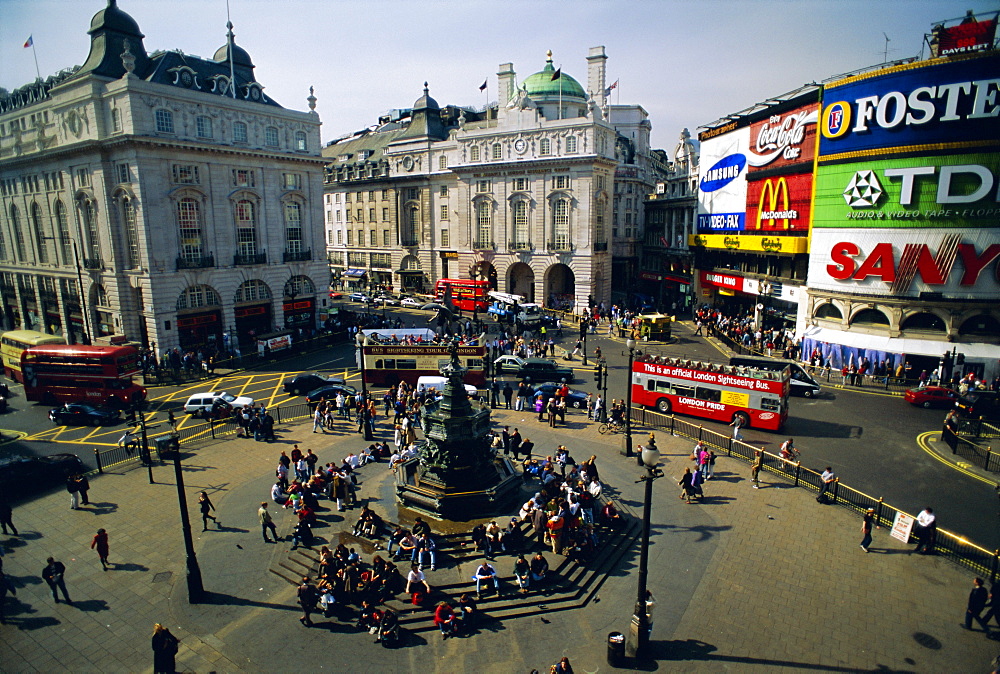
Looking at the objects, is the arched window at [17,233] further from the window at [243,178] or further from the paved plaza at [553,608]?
the paved plaza at [553,608]

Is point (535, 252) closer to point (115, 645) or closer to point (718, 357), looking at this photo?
point (718, 357)

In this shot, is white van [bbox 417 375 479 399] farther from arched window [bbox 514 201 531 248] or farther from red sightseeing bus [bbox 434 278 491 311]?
arched window [bbox 514 201 531 248]

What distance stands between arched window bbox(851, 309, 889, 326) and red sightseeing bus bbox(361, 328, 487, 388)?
986 inches

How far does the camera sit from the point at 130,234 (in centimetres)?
4172

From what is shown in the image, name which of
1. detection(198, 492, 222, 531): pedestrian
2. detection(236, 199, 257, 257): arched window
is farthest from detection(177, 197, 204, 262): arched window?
detection(198, 492, 222, 531): pedestrian

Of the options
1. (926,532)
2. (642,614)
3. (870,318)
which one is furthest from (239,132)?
(926,532)

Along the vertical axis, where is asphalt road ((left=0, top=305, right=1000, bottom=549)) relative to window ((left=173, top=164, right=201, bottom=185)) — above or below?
below

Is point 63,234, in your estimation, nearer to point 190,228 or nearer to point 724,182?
point 190,228

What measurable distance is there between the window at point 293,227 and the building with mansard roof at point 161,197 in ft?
0.38

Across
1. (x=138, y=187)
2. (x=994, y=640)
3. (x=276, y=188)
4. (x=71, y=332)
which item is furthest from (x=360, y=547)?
(x=71, y=332)

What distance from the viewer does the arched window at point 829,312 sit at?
39.1m

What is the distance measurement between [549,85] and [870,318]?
44.2m

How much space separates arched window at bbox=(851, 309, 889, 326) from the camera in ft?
121

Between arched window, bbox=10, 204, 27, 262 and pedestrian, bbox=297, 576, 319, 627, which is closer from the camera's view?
pedestrian, bbox=297, 576, 319, 627
